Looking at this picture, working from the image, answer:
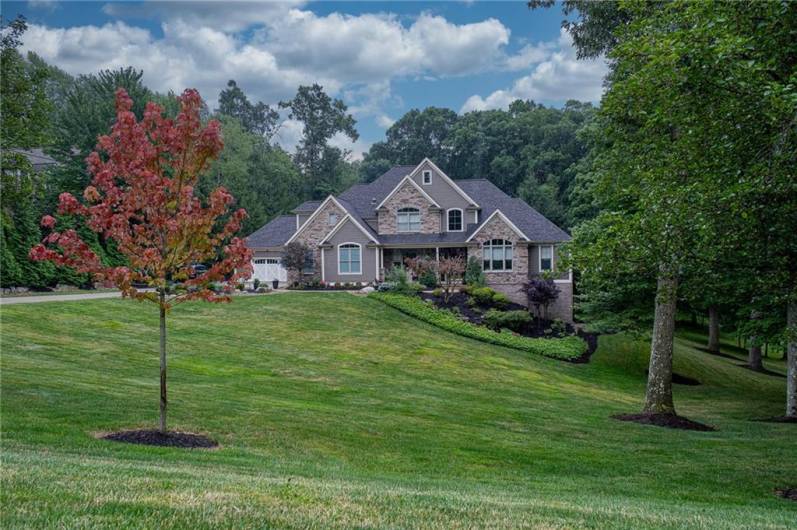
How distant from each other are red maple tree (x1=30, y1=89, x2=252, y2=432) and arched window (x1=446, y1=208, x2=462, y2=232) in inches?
1328

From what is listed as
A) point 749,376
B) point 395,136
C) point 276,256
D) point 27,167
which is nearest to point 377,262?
point 276,256

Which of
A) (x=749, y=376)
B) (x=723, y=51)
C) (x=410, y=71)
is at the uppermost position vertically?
(x=410, y=71)

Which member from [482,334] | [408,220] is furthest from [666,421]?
[408,220]

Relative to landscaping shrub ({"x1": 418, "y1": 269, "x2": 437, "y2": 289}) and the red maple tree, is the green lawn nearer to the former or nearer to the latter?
the red maple tree

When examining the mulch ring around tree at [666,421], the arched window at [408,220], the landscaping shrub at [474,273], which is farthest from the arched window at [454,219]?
the mulch ring around tree at [666,421]

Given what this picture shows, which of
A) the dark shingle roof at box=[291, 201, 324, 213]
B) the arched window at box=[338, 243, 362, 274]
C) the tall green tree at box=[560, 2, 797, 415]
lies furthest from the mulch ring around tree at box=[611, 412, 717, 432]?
the dark shingle roof at box=[291, 201, 324, 213]

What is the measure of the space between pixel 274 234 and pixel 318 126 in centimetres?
4452

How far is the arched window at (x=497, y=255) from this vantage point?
41.5m

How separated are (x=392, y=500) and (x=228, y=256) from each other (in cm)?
586

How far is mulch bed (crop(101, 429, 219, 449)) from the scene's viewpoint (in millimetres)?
10219

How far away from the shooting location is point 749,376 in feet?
105

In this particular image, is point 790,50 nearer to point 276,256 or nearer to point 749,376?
point 749,376

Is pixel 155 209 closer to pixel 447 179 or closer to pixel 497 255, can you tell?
pixel 497 255

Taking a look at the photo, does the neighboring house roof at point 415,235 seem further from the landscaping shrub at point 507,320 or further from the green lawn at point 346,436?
the green lawn at point 346,436
